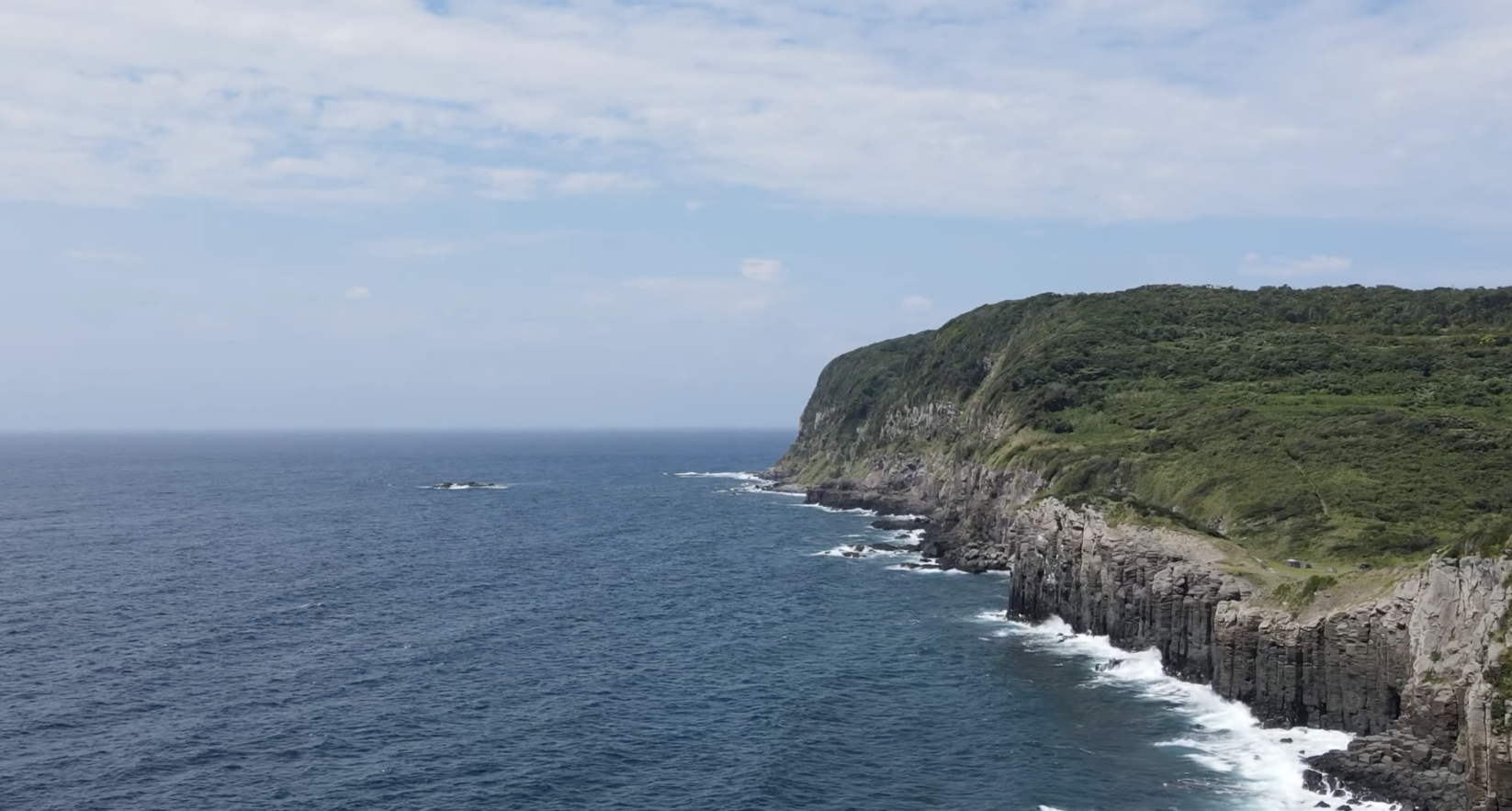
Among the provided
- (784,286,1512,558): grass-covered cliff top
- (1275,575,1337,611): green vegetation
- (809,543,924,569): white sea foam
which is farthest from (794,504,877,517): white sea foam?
(1275,575,1337,611): green vegetation

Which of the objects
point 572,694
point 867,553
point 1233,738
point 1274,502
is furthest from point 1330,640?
point 867,553

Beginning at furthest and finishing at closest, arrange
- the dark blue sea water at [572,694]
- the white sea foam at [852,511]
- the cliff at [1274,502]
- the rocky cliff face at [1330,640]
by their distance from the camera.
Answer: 1. the white sea foam at [852,511]
2. the dark blue sea water at [572,694]
3. the cliff at [1274,502]
4. the rocky cliff face at [1330,640]

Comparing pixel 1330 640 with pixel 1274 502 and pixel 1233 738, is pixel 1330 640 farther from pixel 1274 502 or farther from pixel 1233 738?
pixel 1274 502

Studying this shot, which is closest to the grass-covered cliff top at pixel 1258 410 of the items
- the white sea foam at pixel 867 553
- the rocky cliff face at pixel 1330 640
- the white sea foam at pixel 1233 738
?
the rocky cliff face at pixel 1330 640

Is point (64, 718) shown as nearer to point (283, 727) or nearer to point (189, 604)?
point (283, 727)

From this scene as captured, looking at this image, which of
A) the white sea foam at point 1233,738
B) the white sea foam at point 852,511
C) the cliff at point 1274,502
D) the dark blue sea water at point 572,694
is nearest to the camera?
the cliff at point 1274,502

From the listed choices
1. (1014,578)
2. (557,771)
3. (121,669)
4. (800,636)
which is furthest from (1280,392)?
(121,669)

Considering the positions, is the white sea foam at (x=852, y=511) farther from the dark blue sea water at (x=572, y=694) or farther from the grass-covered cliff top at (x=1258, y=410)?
the dark blue sea water at (x=572, y=694)
